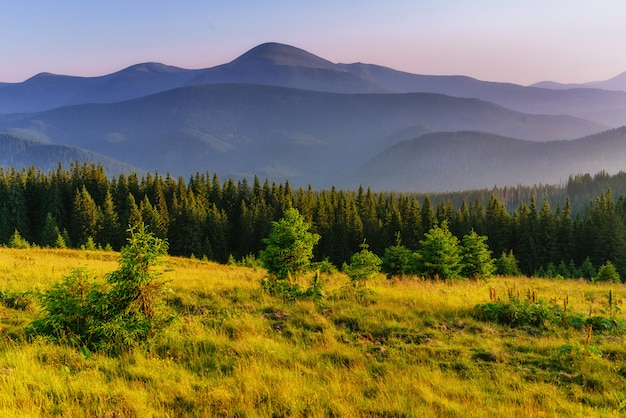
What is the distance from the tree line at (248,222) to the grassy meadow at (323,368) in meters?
61.6

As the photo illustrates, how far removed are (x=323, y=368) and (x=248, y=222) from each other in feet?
274

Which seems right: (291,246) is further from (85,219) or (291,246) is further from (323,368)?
(85,219)

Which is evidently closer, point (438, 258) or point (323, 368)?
point (323, 368)

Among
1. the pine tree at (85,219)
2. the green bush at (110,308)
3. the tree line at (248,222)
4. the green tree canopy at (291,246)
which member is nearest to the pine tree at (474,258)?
the green tree canopy at (291,246)

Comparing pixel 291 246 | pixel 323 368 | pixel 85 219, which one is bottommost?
pixel 85 219

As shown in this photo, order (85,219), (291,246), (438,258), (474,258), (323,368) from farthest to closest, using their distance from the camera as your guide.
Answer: (85,219), (474,258), (438,258), (291,246), (323,368)

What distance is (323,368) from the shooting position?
7871 millimetres

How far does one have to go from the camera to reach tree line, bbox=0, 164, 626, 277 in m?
79.8

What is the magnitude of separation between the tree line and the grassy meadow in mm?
61554

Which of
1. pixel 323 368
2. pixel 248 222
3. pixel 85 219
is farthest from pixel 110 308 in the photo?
pixel 85 219

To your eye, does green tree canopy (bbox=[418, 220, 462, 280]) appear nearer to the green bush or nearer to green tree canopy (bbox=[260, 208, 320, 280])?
green tree canopy (bbox=[260, 208, 320, 280])

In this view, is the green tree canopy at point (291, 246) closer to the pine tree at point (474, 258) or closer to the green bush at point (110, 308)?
the green bush at point (110, 308)

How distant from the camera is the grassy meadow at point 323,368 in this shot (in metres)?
6.32

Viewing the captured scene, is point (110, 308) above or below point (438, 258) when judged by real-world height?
above
